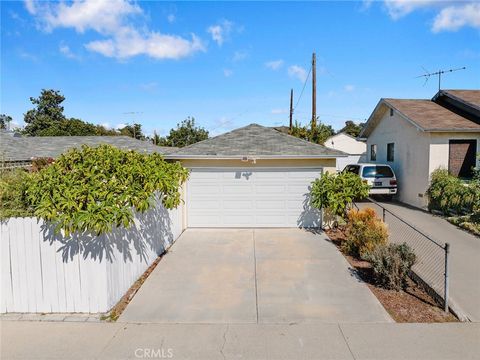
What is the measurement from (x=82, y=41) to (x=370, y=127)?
15.7 metres

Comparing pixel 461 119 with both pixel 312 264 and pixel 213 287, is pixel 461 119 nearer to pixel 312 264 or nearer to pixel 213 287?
pixel 312 264

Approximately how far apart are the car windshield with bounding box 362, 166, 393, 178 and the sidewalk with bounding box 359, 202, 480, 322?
7.57ft

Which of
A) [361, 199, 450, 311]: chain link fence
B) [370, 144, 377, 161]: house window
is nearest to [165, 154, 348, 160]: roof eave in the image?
[361, 199, 450, 311]: chain link fence

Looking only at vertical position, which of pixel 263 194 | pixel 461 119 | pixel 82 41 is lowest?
pixel 263 194

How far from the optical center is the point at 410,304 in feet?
17.3

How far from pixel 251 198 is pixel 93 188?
622 centimetres

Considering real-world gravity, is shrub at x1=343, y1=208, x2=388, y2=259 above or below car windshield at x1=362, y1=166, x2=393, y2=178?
below

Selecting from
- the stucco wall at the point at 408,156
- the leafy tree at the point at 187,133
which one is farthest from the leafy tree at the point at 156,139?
the stucco wall at the point at 408,156

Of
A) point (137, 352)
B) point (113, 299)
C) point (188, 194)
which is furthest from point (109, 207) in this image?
point (188, 194)

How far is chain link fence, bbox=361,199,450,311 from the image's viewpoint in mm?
5262

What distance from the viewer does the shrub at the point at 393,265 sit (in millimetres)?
5789

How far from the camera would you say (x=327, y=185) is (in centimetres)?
974

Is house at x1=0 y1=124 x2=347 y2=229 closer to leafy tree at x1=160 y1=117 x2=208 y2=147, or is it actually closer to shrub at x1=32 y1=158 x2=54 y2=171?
shrub at x1=32 y1=158 x2=54 y2=171

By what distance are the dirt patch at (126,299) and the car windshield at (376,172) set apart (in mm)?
11079
